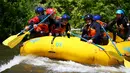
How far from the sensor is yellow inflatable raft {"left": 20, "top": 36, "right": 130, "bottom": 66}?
10.1 meters

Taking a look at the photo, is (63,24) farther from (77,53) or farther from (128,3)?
(128,3)

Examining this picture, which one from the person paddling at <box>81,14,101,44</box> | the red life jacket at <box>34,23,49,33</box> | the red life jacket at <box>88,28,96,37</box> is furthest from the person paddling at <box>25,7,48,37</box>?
the red life jacket at <box>88,28,96,37</box>

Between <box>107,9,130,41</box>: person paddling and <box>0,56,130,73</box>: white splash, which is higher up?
<box>107,9,130,41</box>: person paddling

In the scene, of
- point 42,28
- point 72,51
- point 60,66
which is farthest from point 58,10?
point 60,66

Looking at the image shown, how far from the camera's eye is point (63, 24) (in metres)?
12.1

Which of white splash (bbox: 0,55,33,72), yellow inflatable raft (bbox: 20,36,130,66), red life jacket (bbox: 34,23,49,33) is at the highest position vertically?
red life jacket (bbox: 34,23,49,33)

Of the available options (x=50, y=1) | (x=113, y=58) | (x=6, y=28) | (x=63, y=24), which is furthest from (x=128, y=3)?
(x=113, y=58)

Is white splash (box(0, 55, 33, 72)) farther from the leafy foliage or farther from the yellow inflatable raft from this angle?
the leafy foliage

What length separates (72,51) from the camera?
10.2 m

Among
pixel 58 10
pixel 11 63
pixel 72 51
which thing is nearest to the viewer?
pixel 72 51

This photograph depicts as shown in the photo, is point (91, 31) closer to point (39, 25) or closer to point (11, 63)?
point (39, 25)

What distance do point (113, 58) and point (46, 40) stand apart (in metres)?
1.92

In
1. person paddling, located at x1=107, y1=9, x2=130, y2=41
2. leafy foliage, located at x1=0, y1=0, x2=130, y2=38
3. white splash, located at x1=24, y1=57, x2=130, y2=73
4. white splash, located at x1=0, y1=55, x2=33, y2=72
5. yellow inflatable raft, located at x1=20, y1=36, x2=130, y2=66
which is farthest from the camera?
leafy foliage, located at x1=0, y1=0, x2=130, y2=38

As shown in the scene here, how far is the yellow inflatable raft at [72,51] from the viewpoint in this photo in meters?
10.1
